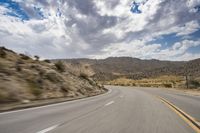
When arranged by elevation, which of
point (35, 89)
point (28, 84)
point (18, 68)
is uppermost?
point (18, 68)

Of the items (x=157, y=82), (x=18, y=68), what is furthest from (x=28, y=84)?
(x=157, y=82)

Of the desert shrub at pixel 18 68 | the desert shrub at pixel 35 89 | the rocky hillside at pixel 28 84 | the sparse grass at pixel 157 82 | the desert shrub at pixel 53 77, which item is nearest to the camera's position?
the rocky hillside at pixel 28 84

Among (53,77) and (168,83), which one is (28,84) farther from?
(168,83)

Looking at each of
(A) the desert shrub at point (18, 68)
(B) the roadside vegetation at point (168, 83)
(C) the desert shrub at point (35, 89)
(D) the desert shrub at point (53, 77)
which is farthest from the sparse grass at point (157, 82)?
(C) the desert shrub at point (35, 89)

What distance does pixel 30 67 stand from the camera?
2406 cm

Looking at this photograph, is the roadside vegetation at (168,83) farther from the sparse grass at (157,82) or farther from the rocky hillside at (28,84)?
the rocky hillside at (28,84)

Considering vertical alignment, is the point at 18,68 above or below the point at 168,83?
above

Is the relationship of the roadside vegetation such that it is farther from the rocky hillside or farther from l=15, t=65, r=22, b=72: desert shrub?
l=15, t=65, r=22, b=72: desert shrub

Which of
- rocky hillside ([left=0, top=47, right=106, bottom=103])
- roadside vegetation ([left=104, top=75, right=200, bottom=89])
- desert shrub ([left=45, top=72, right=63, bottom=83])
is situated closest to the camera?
rocky hillside ([left=0, top=47, right=106, bottom=103])

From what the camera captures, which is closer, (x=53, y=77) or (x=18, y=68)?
(x=18, y=68)

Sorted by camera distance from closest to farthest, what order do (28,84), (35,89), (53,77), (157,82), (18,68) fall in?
(35,89) → (28,84) → (18,68) → (53,77) → (157,82)

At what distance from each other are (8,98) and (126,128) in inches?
367

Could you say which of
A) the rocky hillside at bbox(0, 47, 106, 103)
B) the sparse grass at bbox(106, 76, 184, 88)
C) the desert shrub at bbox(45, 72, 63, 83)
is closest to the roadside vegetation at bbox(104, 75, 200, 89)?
the sparse grass at bbox(106, 76, 184, 88)

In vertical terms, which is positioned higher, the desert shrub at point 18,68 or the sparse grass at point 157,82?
the desert shrub at point 18,68
